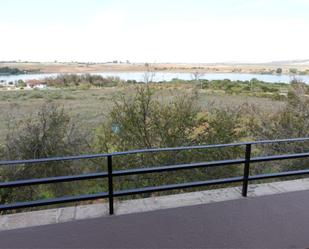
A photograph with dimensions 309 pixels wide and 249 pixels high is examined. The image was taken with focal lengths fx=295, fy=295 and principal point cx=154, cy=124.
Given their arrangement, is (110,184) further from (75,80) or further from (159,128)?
(75,80)

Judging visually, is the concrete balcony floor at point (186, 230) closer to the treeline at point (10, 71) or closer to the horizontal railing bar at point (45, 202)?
the horizontal railing bar at point (45, 202)

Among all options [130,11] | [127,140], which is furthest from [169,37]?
[127,140]

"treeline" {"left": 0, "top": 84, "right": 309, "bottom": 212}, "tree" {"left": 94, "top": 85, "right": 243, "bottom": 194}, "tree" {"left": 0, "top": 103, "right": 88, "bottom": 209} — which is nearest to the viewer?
"tree" {"left": 0, "top": 103, "right": 88, "bottom": 209}

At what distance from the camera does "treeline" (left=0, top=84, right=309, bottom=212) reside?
8.05m

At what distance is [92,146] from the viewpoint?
909 cm

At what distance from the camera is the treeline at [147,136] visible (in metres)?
8.05

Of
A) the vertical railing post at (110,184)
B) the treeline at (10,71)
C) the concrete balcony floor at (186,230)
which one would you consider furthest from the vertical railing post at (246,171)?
the treeline at (10,71)

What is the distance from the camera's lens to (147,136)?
29.0 ft

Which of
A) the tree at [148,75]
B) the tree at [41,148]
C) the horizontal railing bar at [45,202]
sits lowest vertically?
the tree at [41,148]

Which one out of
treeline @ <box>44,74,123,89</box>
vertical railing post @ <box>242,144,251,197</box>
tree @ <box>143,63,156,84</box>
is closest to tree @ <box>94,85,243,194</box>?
tree @ <box>143,63,156,84</box>

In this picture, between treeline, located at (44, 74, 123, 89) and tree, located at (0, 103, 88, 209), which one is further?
treeline, located at (44, 74, 123, 89)

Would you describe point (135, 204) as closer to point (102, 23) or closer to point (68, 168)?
point (68, 168)

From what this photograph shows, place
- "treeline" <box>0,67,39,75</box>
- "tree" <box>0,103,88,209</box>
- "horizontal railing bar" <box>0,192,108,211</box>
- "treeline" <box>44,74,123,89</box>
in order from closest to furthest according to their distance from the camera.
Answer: "horizontal railing bar" <box>0,192,108,211</box>, "tree" <box>0,103,88,209</box>, "treeline" <box>0,67,39,75</box>, "treeline" <box>44,74,123,89</box>

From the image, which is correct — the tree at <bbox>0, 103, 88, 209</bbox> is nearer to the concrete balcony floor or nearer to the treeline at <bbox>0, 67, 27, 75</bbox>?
the treeline at <bbox>0, 67, 27, 75</bbox>
